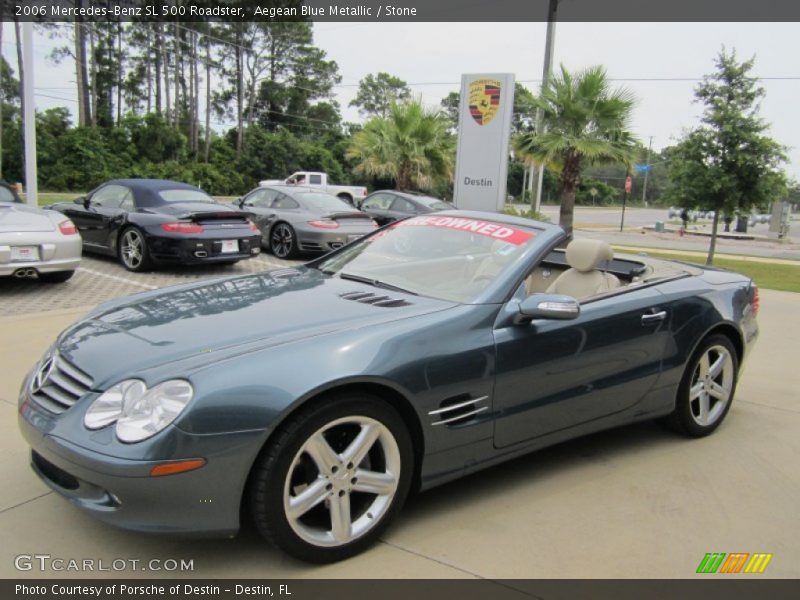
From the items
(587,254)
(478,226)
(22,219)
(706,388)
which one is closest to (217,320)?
(478,226)

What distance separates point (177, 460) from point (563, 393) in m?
1.91

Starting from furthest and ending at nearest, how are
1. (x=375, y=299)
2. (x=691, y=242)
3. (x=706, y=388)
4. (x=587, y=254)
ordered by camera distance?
1. (x=691, y=242)
2. (x=706, y=388)
3. (x=587, y=254)
4. (x=375, y=299)

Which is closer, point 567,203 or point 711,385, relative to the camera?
point 711,385

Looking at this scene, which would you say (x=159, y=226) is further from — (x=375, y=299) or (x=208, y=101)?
(x=208, y=101)

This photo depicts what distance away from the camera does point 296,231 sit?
476 inches

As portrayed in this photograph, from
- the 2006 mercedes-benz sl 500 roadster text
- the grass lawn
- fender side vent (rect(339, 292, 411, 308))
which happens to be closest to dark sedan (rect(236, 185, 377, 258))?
the grass lawn

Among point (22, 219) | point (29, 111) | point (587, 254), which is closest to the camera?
point (587, 254)

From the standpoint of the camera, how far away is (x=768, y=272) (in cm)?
1538

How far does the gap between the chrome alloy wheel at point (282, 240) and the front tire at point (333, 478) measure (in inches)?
383

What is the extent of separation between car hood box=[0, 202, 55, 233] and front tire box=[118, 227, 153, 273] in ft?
5.55

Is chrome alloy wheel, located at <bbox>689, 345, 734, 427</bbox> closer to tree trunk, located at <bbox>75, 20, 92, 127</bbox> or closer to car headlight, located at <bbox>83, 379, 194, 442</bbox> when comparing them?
car headlight, located at <bbox>83, 379, 194, 442</bbox>

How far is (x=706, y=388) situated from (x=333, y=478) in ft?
9.09

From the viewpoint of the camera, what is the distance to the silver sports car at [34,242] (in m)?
7.36

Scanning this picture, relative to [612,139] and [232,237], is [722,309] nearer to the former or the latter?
[232,237]
